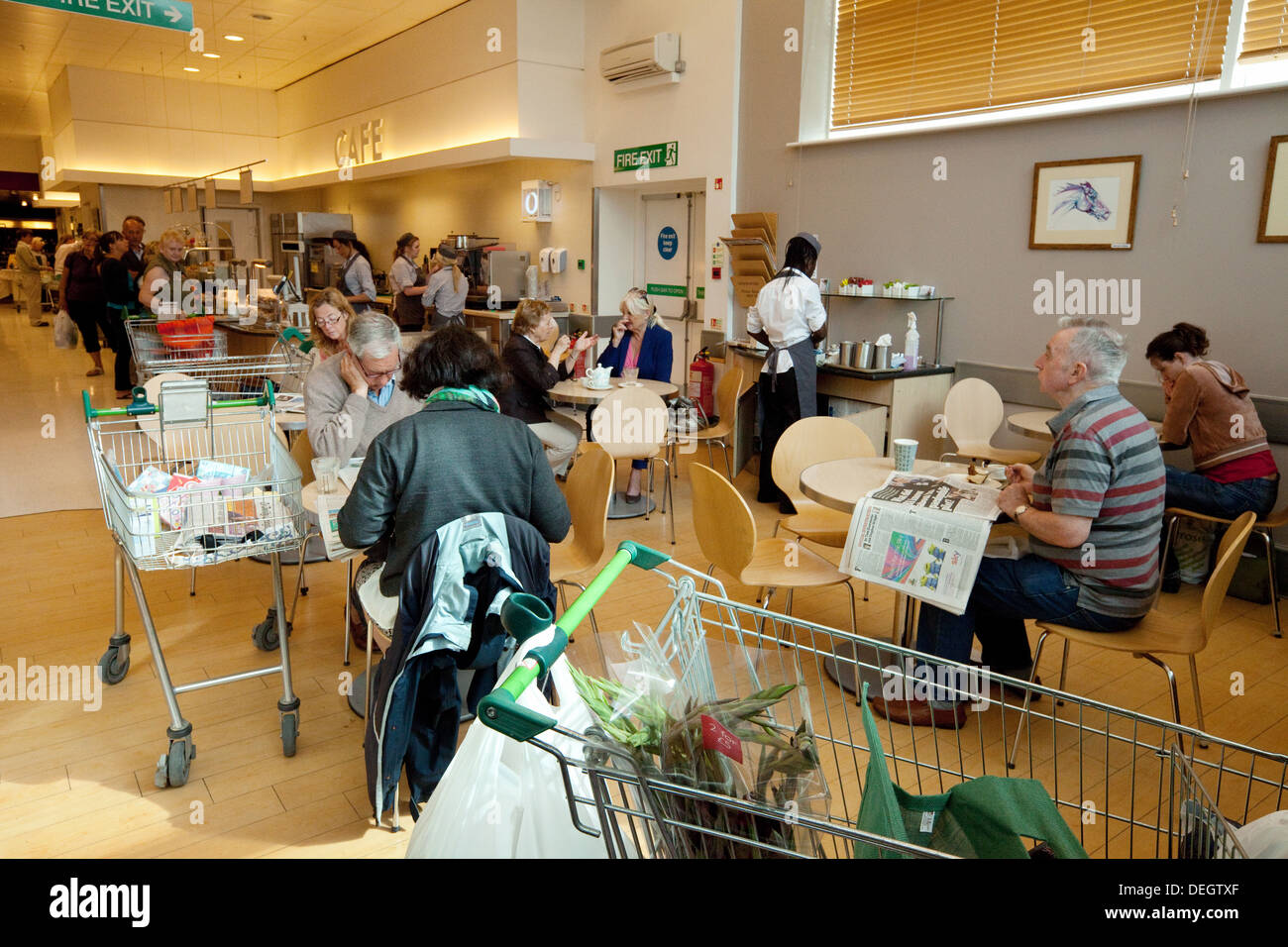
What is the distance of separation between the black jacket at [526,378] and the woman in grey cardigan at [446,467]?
2.37m

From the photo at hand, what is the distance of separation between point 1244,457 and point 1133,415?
192 centimetres

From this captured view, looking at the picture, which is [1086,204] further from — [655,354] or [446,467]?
[446,467]

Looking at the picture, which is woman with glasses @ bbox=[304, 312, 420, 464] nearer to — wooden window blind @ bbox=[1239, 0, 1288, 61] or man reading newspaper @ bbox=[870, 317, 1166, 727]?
man reading newspaper @ bbox=[870, 317, 1166, 727]

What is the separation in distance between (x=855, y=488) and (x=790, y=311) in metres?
2.56

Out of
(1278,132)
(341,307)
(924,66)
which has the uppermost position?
(924,66)

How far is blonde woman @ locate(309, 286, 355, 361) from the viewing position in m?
4.09

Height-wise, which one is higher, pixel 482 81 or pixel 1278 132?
pixel 482 81

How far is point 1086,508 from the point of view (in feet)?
8.37

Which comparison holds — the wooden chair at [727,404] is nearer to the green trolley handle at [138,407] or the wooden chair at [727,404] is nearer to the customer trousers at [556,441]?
the customer trousers at [556,441]

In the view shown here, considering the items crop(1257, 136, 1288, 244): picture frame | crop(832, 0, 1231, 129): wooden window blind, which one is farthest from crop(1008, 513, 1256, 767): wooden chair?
crop(832, 0, 1231, 129): wooden window blind

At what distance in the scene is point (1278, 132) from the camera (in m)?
4.20

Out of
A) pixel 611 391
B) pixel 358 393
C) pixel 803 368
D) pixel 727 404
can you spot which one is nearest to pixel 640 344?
pixel 727 404
